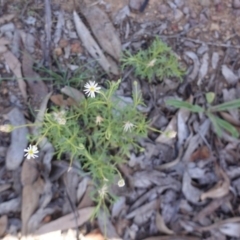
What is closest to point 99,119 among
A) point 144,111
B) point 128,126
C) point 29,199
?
point 128,126

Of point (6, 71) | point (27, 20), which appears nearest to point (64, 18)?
point (27, 20)

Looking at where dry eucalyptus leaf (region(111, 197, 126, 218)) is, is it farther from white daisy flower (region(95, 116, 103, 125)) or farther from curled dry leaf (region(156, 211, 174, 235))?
white daisy flower (region(95, 116, 103, 125))

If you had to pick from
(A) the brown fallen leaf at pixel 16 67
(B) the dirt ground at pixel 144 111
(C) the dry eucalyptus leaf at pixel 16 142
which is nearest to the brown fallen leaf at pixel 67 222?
(B) the dirt ground at pixel 144 111

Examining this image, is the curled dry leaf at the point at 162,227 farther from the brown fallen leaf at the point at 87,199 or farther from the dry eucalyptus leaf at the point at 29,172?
the dry eucalyptus leaf at the point at 29,172

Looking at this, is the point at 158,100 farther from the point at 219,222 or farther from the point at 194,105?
the point at 219,222

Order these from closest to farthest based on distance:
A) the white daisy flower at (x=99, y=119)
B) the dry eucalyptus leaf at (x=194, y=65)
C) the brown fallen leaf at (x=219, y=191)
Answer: the white daisy flower at (x=99, y=119)
the brown fallen leaf at (x=219, y=191)
the dry eucalyptus leaf at (x=194, y=65)

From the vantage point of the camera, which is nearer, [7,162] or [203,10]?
[7,162]

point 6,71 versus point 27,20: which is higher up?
point 27,20

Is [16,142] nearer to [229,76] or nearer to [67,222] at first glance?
[67,222]
